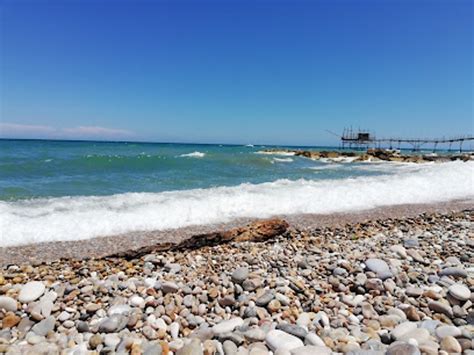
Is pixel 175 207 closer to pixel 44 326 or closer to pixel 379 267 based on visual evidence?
pixel 44 326

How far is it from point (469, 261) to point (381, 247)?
987 mm

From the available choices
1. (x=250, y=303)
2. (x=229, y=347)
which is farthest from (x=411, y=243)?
(x=229, y=347)

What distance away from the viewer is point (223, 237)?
5008 mm

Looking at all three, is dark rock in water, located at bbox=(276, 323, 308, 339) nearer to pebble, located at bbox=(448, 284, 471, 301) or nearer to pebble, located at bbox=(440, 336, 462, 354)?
pebble, located at bbox=(440, 336, 462, 354)

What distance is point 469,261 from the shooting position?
12.3 ft

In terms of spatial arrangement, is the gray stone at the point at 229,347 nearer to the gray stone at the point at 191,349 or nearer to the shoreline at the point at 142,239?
the gray stone at the point at 191,349

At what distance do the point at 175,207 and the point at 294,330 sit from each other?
5.79m

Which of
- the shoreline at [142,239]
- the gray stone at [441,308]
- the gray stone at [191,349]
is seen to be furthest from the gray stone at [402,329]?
the shoreline at [142,239]

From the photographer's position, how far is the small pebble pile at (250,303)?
2238mm

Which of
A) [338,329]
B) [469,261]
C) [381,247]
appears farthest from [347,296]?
[469,261]

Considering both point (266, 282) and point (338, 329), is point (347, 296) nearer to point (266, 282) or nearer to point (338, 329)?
point (338, 329)

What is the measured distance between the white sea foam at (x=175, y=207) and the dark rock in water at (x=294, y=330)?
4643 mm

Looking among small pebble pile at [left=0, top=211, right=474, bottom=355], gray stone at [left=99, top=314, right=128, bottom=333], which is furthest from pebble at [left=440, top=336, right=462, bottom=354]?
gray stone at [left=99, top=314, right=128, bottom=333]

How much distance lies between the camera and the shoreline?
4988 mm
